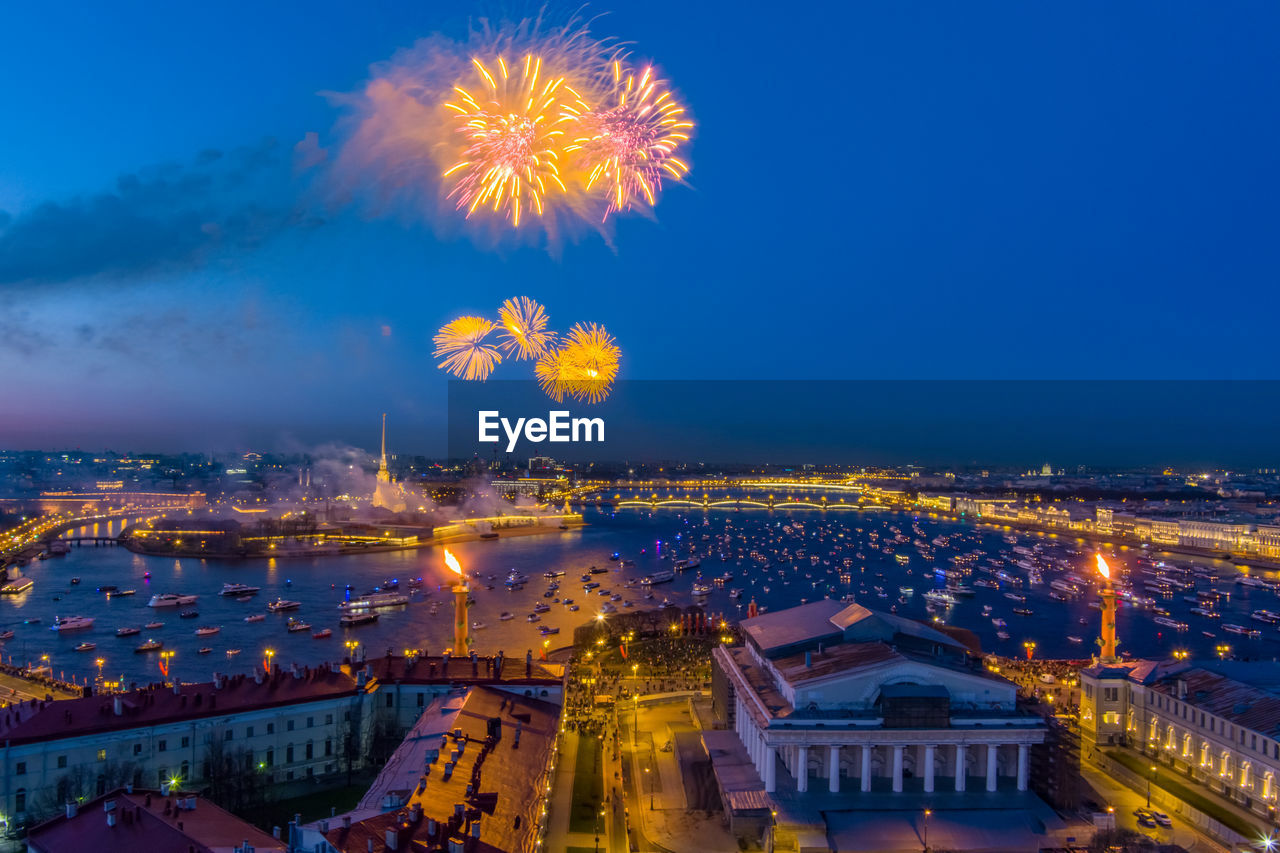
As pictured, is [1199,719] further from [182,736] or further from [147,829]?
[182,736]

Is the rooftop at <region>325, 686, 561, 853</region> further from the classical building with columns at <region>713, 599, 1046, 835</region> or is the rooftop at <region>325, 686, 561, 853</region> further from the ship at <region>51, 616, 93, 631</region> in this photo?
the ship at <region>51, 616, 93, 631</region>

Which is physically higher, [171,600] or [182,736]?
[182,736]

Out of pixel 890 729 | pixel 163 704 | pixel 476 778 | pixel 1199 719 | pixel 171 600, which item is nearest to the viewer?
pixel 476 778

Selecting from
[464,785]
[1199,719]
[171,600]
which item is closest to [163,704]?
[464,785]

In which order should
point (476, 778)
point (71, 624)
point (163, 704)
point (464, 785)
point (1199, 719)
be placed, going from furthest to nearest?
point (71, 624) → point (1199, 719) → point (163, 704) → point (476, 778) → point (464, 785)

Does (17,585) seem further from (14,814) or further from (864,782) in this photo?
(864,782)

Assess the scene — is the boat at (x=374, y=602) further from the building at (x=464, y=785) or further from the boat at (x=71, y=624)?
the building at (x=464, y=785)

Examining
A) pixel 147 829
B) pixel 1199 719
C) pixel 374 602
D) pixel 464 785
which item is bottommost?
pixel 374 602

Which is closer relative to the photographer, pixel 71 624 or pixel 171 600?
pixel 71 624
